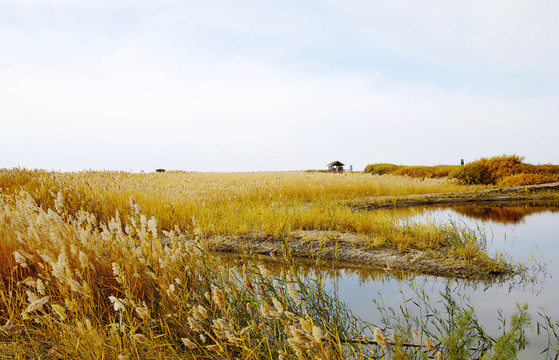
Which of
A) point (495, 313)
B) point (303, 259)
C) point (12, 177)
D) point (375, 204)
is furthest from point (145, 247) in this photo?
point (12, 177)

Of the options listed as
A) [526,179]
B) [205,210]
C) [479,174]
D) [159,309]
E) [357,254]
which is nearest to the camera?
[159,309]

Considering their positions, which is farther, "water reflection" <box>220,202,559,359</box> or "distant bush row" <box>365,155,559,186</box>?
"distant bush row" <box>365,155,559,186</box>

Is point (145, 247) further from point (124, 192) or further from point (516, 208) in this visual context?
point (516, 208)

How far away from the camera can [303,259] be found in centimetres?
588

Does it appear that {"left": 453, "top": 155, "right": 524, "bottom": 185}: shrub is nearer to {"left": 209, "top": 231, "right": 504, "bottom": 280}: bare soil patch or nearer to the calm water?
the calm water

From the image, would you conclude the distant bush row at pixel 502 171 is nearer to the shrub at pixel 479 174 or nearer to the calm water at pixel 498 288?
the shrub at pixel 479 174

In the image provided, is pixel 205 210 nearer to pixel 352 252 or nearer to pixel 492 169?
pixel 352 252

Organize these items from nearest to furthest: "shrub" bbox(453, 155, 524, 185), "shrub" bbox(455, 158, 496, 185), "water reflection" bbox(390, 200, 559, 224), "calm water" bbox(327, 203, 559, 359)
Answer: "calm water" bbox(327, 203, 559, 359)
"water reflection" bbox(390, 200, 559, 224)
"shrub" bbox(453, 155, 524, 185)
"shrub" bbox(455, 158, 496, 185)

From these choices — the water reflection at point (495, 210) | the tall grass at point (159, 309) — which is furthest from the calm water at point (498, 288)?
→ the water reflection at point (495, 210)

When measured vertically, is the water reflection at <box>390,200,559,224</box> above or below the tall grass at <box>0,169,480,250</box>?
below

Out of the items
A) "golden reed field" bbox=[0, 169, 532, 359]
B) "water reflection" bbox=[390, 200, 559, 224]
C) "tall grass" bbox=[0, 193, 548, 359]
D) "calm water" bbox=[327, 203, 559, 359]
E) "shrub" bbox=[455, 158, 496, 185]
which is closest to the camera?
"golden reed field" bbox=[0, 169, 532, 359]

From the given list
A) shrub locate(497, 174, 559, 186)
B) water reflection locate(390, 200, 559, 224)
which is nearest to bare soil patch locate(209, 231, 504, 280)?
water reflection locate(390, 200, 559, 224)

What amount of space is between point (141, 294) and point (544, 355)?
124 inches

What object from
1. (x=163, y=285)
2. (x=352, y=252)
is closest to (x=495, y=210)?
(x=352, y=252)
